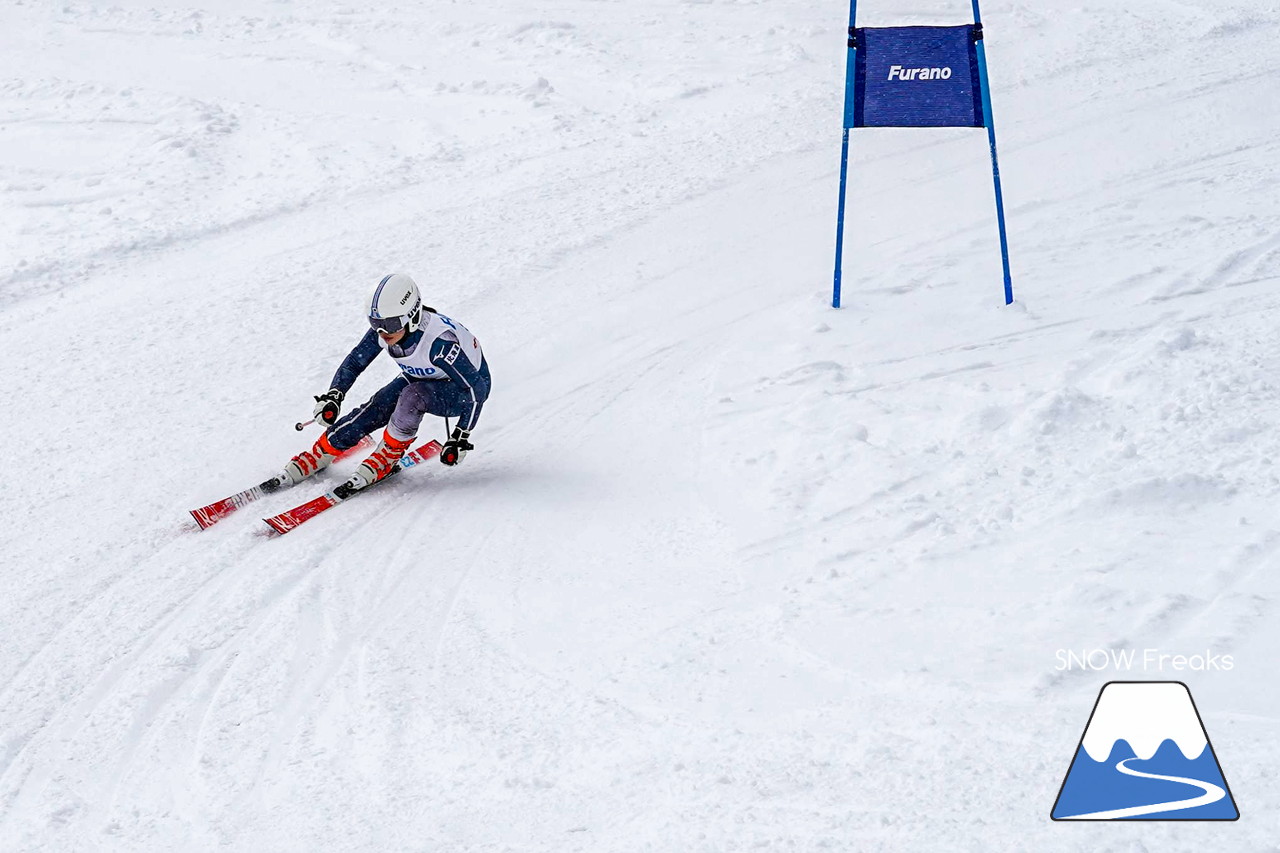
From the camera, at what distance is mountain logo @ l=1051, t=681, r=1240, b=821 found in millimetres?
4035

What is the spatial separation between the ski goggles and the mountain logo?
4.36 m

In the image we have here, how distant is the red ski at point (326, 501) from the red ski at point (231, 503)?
29 centimetres

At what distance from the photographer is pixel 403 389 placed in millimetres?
7500

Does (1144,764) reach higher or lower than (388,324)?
lower

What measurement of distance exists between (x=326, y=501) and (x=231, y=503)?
558 mm

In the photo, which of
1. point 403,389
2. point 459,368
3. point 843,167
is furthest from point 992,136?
point 403,389

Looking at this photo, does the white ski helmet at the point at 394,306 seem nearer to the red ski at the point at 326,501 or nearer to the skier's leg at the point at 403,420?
the skier's leg at the point at 403,420

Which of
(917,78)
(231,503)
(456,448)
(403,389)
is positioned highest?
(917,78)

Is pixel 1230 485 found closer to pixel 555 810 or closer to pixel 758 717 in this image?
pixel 758 717

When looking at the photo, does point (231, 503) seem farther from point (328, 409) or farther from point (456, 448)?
point (456, 448)

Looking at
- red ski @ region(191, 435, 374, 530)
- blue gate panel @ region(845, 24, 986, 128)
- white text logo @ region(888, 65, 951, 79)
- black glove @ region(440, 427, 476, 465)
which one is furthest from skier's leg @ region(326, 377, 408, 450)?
white text logo @ region(888, 65, 951, 79)

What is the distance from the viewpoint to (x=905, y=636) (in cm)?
520

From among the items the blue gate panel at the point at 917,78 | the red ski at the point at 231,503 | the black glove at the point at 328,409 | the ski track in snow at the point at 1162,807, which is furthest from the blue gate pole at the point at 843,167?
the ski track in snow at the point at 1162,807

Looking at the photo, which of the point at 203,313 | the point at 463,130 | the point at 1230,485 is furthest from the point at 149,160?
the point at 1230,485
